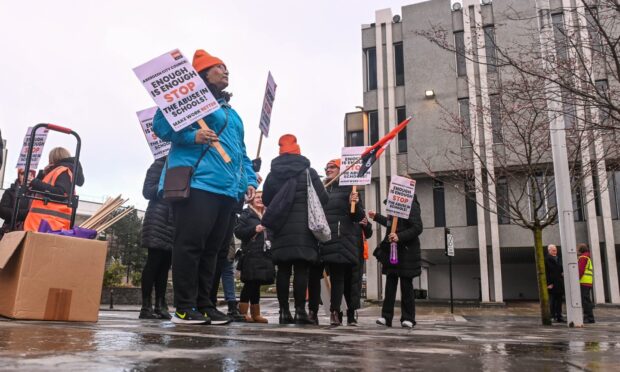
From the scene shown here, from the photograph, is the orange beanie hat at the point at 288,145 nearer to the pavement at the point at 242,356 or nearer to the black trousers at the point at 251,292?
the black trousers at the point at 251,292

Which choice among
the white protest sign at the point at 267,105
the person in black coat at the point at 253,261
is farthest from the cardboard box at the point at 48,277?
the white protest sign at the point at 267,105

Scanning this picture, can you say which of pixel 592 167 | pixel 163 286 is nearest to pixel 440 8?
pixel 592 167

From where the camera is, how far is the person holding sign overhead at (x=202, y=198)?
386 cm

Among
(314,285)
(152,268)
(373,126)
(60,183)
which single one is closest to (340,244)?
(314,285)

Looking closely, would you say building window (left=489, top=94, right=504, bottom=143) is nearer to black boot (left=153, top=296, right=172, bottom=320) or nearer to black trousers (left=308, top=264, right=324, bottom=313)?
black trousers (left=308, top=264, right=324, bottom=313)

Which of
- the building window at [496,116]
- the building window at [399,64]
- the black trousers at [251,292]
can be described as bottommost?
the black trousers at [251,292]

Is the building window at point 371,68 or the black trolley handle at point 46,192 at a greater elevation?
the building window at point 371,68

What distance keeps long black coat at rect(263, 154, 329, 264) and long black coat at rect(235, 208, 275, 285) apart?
1.48m

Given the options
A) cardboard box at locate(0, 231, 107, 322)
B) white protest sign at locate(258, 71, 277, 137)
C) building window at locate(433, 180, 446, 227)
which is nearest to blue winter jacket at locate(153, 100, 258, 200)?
cardboard box at locate(0, 231, 107, 322)

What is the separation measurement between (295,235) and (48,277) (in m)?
2.25

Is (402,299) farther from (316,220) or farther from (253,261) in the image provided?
(253,261)

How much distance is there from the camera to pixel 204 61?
4.47 meters

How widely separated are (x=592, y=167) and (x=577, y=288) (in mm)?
3613

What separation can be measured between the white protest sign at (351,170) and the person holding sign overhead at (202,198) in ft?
10.9
